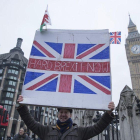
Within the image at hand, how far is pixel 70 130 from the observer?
238cm

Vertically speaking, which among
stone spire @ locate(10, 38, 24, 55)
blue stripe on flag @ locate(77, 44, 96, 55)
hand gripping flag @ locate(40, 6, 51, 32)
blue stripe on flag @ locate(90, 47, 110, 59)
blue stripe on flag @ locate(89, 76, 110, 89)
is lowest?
blue stripe on flag @ locate(89, 76, 110, 89)

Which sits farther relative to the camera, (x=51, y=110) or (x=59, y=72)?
(x=51, y=110)

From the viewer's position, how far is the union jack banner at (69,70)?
2.80m

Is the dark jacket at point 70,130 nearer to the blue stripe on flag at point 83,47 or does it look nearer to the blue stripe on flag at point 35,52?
the blue stripe on flag at point 35,52

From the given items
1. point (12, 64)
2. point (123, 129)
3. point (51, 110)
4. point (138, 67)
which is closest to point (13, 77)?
point (12, 64)

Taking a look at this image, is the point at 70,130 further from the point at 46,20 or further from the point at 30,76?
the point at 46,20

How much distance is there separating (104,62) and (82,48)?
63cm

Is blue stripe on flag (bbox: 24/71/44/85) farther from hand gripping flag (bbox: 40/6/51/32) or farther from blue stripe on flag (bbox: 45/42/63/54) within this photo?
hand gripping flag (bbox: 40/6/51/32)

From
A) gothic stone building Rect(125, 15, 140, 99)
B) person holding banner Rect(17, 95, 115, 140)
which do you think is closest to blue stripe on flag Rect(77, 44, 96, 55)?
person holding banner Rect(17, 95, 115, 140)

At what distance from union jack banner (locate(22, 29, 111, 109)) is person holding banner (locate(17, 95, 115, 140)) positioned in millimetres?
206

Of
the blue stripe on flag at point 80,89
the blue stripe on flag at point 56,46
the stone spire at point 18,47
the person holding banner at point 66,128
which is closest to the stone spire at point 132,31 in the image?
the stone spire at point 18,47

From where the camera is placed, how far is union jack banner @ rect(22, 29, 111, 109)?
2.80m

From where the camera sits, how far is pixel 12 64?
45.2 meters

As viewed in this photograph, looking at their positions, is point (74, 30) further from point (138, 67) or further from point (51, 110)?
point (138, 67)
